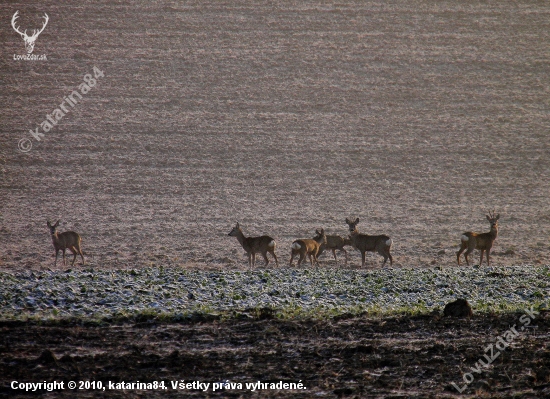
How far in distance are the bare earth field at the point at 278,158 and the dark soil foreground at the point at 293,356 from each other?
47mm

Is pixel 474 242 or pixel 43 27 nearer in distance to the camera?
pixel 474 242

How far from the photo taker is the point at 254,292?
44.5 feet

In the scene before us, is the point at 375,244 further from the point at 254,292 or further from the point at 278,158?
the point at 278,158

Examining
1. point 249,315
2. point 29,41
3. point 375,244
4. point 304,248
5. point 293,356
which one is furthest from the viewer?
point 29,41

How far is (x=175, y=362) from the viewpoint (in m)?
8.86

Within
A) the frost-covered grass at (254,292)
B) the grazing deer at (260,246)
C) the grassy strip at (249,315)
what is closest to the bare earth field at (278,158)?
the grassy strip at (249,315)

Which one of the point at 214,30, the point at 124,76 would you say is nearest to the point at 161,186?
the point at 124,76

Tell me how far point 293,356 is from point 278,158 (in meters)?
22.8

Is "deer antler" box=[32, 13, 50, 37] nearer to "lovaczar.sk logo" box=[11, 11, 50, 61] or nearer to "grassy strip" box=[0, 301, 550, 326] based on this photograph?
"lovaczar.sk logo" box=[11, 11, 50, 61]

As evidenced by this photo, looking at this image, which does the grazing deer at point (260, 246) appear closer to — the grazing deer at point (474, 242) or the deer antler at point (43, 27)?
the grazing deer at point (474, 242)

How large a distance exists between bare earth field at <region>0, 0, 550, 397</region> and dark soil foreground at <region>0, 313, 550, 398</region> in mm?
47

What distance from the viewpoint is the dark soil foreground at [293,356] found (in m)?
8.17

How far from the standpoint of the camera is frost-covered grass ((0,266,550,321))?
1184cm

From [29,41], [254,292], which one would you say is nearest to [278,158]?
[29,41]
